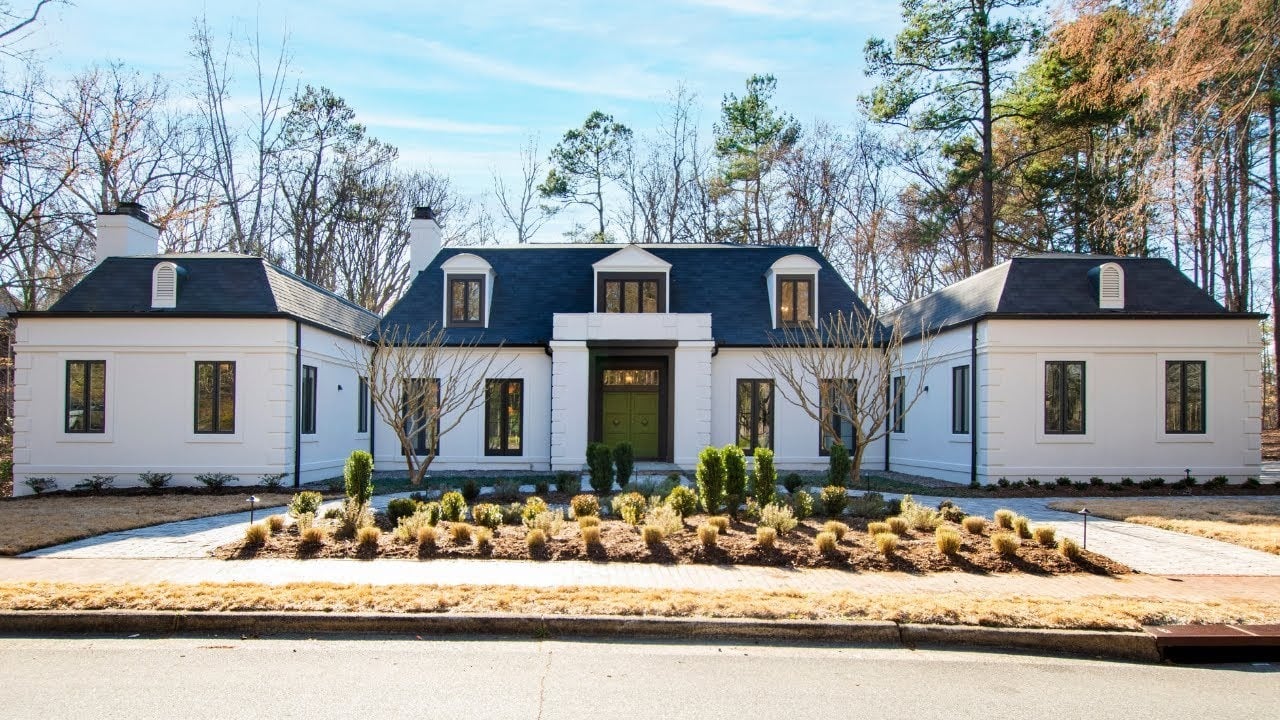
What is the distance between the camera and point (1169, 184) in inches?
592

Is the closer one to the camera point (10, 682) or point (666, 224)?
point (10, 682)

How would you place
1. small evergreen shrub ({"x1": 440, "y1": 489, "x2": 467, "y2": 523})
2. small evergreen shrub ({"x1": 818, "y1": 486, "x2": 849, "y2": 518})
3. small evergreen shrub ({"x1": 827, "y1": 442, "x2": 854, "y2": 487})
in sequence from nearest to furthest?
1. small evergreen shrub ({"x1": 440, "y1": 489, "x2": 467, "y2": 523})
2. small evergreen shrub ({"x1": 818, "y1": 486, "x2": 849, "y2": 518})
3. small evergreen shrub ({"x1": 827, "y1": 442, "x2": 854, "y2": 487})

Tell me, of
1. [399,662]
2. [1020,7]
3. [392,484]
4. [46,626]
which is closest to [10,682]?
[46,626]

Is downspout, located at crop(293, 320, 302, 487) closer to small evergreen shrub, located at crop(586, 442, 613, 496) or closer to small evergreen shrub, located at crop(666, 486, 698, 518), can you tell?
small evergreen shrub, located at crop(586, 442, 613, 496)

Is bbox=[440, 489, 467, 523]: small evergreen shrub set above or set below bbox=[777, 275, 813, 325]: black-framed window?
below

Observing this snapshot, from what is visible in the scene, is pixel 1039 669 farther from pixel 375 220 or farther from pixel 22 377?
pixel 375 220

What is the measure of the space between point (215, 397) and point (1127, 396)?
19953 mm

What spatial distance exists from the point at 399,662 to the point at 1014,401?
52.3 feet

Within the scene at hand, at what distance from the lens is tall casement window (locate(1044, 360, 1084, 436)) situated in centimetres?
1875

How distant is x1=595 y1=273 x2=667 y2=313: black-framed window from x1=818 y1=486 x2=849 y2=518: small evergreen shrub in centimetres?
1135

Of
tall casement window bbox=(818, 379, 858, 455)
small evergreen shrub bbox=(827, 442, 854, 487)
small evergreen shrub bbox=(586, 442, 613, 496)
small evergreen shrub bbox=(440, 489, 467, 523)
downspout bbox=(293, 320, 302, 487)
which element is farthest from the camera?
downspout bbox=(293, 320, 302, 487)

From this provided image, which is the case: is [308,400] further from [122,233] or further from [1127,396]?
[1127,396]

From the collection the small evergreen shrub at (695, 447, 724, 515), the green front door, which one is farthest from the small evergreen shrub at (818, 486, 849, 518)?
the green front door

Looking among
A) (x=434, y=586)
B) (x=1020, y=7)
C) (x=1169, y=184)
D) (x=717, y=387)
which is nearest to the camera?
(x=434, y=586)
